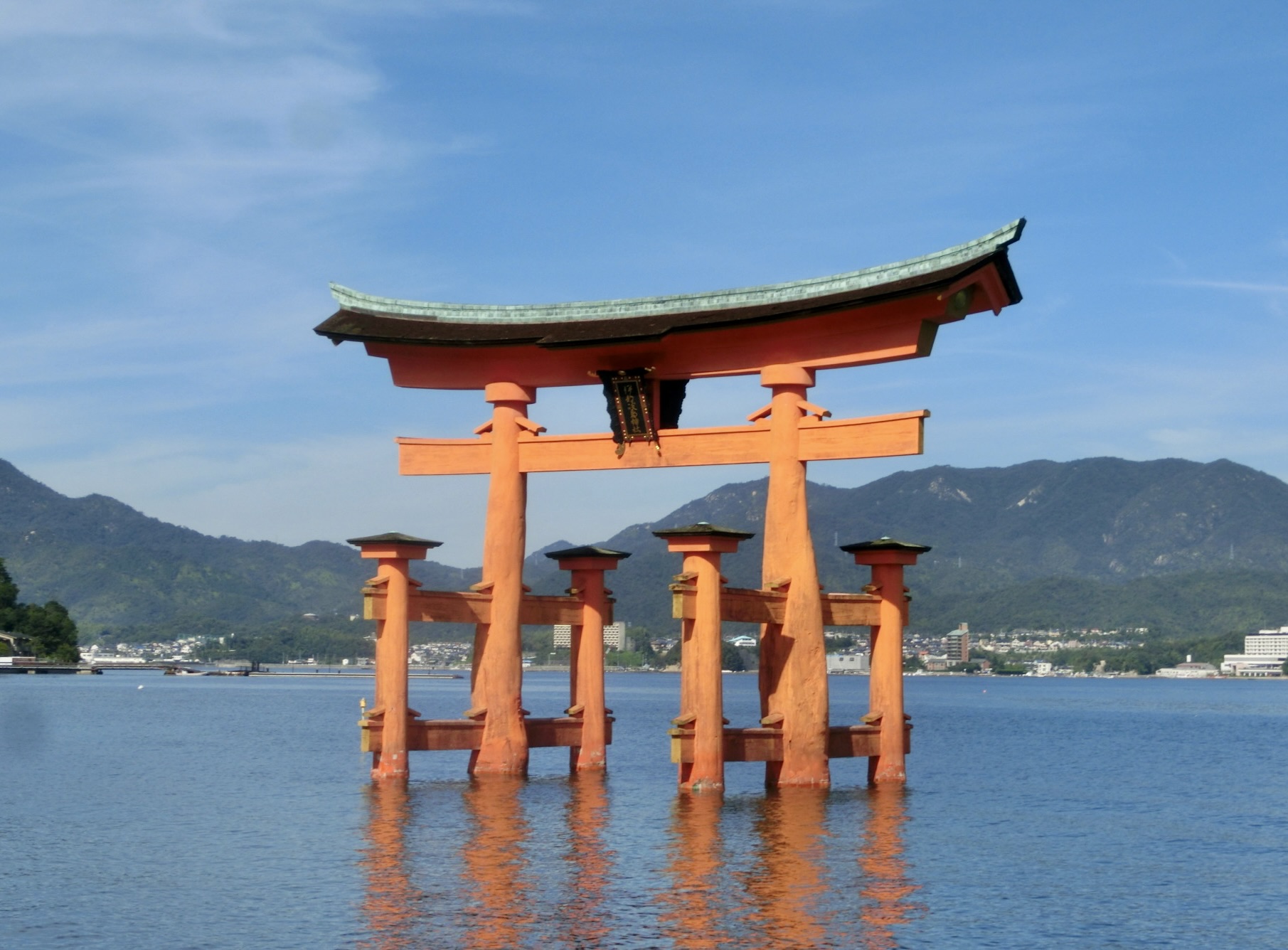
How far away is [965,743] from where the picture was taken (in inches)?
2472

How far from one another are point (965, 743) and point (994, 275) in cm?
3813

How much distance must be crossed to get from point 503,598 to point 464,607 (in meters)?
0.80

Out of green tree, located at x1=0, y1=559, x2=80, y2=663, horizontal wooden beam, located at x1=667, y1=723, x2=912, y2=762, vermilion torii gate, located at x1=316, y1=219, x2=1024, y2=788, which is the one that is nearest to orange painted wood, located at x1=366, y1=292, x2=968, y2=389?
vermilion torii gate, located at x1=316, y1=219, x2=1024, y2=788

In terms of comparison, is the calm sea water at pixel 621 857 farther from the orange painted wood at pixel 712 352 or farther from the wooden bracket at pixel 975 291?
the wooden bracket at pixel 975 291

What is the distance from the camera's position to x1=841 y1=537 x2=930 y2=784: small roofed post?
30.9m

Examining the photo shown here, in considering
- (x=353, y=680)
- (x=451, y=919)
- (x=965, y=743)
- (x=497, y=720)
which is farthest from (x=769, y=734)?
(x=353, y=680)

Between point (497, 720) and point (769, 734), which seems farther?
point (497, 720)

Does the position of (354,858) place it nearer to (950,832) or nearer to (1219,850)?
(950,832)

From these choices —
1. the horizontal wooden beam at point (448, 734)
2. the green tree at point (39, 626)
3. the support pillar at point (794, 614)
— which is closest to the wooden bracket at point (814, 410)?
the support pillar at point (794, 614)

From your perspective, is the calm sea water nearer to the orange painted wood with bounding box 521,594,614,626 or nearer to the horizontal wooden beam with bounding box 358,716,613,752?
the horizontal wooden beam with bounding box 358,716,613,752

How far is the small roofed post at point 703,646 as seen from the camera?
2817cm

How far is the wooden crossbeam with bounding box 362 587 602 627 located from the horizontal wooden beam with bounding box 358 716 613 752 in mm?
2074

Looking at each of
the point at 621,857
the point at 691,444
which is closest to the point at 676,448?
the point at 691,444

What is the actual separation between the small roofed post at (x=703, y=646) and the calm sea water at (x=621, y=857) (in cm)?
95
